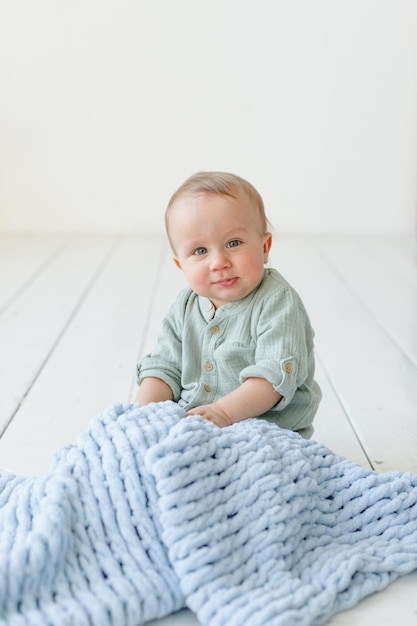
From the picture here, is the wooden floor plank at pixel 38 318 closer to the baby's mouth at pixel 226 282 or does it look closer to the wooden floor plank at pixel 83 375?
the wooden floor plank at pixel 83 375

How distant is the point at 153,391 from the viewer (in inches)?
52.0

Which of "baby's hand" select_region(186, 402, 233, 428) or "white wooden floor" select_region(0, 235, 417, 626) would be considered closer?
"baby's hand" select_region(186, 402, 233, 428)

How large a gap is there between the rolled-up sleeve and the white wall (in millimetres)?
2408

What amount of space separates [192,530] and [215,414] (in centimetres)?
25

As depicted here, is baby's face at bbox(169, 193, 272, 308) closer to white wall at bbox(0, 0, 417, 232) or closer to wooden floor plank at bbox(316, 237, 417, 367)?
wooden floor plank at bbox(316, 237, 417, 367)

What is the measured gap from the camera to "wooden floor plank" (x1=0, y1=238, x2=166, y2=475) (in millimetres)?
1436

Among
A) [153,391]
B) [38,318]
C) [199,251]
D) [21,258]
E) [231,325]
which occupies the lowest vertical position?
[21,258]

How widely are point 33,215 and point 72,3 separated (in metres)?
0.87

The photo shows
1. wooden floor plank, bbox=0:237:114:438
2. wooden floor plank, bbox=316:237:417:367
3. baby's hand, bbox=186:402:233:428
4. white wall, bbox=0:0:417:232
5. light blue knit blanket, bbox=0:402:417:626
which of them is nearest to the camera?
light blue knit blanket, bbox=0:402:417:626

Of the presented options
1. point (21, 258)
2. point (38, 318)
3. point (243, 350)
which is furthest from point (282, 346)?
point (21, 258)

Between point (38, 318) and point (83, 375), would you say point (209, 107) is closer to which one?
point (38, 318)

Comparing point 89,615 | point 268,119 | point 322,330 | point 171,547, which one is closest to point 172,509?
point 171,547

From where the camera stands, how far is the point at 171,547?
3.10 feet

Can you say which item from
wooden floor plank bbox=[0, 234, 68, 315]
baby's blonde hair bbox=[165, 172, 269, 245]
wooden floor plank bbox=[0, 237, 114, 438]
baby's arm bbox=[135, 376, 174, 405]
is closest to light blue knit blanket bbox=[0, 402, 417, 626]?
baby's arm bbox=[135, 376, 174, 405]
